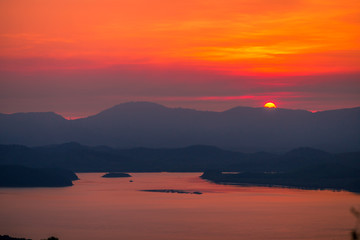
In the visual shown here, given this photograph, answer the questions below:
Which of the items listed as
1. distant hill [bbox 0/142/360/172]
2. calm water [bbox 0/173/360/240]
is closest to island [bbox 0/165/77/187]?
calm water [bbox 0/173/360/240]

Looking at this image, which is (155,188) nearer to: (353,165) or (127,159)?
(353,165)

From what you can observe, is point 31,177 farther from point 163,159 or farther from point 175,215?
point 163,159

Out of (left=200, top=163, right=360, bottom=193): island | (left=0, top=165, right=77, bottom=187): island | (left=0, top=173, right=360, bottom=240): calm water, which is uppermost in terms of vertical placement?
(left=200, top=163, right=360, bottom=193): island

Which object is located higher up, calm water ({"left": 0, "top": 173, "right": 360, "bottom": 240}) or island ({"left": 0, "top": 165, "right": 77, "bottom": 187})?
island ({"left": 0, "top": 165, "right": 77, "bottom": 187})

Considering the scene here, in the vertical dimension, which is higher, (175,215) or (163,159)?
(163,159)

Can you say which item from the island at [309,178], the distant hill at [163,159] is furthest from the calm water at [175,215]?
the distant hill at [163,159]

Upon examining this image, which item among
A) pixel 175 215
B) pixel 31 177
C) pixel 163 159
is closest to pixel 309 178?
pixel 31 177

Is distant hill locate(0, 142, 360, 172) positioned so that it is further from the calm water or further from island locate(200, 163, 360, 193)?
the calm water

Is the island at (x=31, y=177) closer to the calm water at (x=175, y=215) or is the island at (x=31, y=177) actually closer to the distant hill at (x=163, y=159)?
the calm water at (x=175, y=215)
